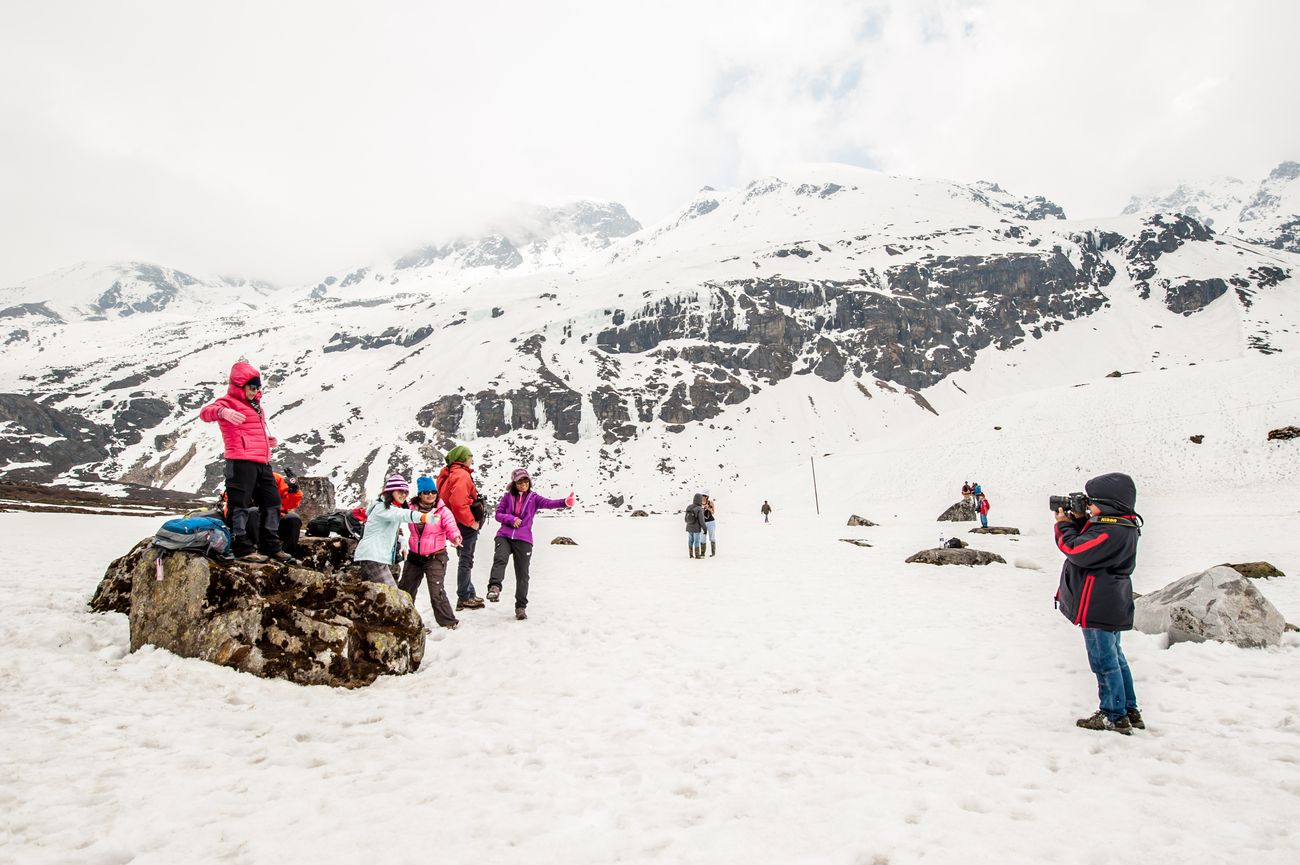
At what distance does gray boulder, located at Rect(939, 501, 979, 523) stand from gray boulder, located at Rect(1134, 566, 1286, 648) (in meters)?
29.6

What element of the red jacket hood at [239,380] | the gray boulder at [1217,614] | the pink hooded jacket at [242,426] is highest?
the red jacket hood at [239,380]

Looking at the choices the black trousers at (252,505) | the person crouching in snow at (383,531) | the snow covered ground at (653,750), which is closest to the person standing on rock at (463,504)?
the snow covered ground at (653,750)

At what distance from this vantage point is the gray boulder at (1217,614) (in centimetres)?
828

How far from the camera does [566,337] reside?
16988 cm

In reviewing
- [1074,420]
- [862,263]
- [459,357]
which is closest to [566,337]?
[459,357]

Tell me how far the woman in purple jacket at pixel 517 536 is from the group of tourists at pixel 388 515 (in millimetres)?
19

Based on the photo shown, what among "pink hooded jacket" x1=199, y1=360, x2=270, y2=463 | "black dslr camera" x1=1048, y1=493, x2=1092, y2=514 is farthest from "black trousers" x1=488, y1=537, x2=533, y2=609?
"black dslr camera" x1=1048, y1=493, x2=1092, y2=514

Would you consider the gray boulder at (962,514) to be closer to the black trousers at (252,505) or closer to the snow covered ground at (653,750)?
the snow covered ground at (653,750)

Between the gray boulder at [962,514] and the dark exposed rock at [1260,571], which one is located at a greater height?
the gray boulder at [962,514]

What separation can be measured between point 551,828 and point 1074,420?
65.7 m

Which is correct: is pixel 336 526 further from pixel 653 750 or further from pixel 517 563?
pixel 653 750

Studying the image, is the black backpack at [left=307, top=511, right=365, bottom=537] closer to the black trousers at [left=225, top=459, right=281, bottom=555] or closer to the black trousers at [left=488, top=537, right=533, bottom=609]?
the black trousers at [left=225, top=459, right=281, bottom=555]

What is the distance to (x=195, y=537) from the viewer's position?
290 inches

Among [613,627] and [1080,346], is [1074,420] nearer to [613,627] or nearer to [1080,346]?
[613,627]
